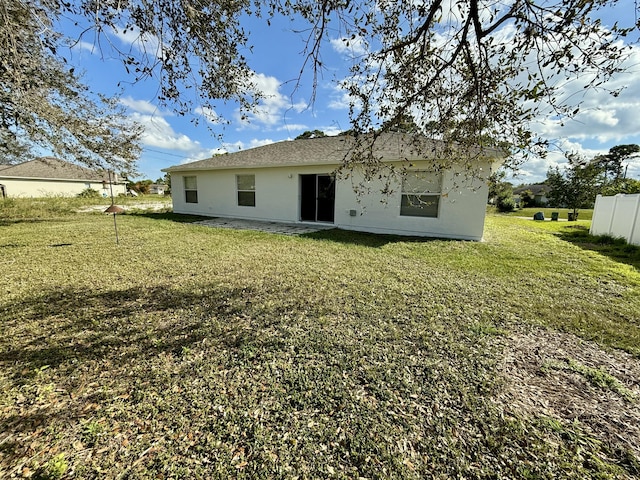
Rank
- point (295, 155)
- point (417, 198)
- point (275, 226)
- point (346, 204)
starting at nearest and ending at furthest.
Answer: point (417, 198) < point (346, 204) < point (275, 226) < point (295, 155)

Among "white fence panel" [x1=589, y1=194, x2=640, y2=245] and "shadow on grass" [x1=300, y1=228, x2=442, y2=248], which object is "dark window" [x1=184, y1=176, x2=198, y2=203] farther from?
"white fence panel" [x1=589, y1=194, x2=640, y2=245]

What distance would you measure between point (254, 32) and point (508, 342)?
190 inches

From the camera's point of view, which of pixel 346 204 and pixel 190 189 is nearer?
pixel 346 204

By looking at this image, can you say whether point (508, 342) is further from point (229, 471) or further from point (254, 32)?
point (254, 32)

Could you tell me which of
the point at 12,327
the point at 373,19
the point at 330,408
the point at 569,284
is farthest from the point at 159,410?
the point at 569,284

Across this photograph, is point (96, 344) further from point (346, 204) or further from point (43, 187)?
point (43, 187)

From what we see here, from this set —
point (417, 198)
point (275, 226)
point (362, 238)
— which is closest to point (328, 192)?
point (275, 226)

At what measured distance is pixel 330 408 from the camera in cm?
195

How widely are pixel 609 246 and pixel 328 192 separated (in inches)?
334

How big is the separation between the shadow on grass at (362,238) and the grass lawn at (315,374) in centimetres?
259

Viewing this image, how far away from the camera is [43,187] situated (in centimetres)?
2770

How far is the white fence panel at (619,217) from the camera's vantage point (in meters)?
7.11

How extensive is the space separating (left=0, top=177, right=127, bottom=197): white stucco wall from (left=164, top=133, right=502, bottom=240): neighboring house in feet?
74.4

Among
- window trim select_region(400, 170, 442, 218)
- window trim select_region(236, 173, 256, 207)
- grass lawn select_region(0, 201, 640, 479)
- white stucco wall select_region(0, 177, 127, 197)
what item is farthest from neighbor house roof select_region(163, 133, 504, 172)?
white stucco wall select_region(0, 177, 127, 197)
